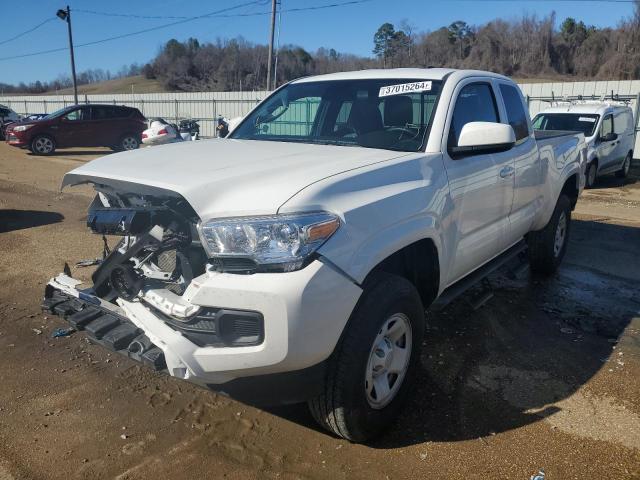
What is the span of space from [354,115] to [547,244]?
9.35 ft

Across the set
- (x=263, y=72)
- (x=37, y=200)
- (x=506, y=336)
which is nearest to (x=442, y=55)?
(x=263, y=72)


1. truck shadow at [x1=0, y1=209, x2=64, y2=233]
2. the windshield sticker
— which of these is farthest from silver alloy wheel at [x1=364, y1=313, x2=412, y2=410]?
truck shadow at [x1=0, y1=209, x2=64, y2=233]

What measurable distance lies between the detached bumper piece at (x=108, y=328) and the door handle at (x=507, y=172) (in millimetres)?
2756

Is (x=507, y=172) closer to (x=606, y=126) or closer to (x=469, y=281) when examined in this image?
(x=469, y=281)

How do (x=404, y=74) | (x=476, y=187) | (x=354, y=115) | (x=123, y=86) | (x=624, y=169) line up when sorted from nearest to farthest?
(x=476, y=187) < (x=354, y=115) < (x=404, y=74) < (x=624, y=169) < (x=123, y=86)

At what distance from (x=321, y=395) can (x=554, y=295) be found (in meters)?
3.49

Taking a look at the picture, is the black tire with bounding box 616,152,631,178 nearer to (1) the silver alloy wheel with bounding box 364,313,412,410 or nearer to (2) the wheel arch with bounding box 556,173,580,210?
(2) the wheel arch with bounding box 556,173,580,210

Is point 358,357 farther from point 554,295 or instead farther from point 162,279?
point 554,295

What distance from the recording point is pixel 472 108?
12.9 feet

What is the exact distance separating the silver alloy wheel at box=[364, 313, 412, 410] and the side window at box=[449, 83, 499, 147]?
126cm

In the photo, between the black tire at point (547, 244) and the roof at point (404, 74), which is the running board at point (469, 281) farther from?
the roof at point (404, 74)

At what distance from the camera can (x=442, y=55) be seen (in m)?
55.7

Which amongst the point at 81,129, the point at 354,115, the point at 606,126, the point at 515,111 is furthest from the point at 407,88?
the point at 81,129

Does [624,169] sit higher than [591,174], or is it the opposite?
[591,174]
